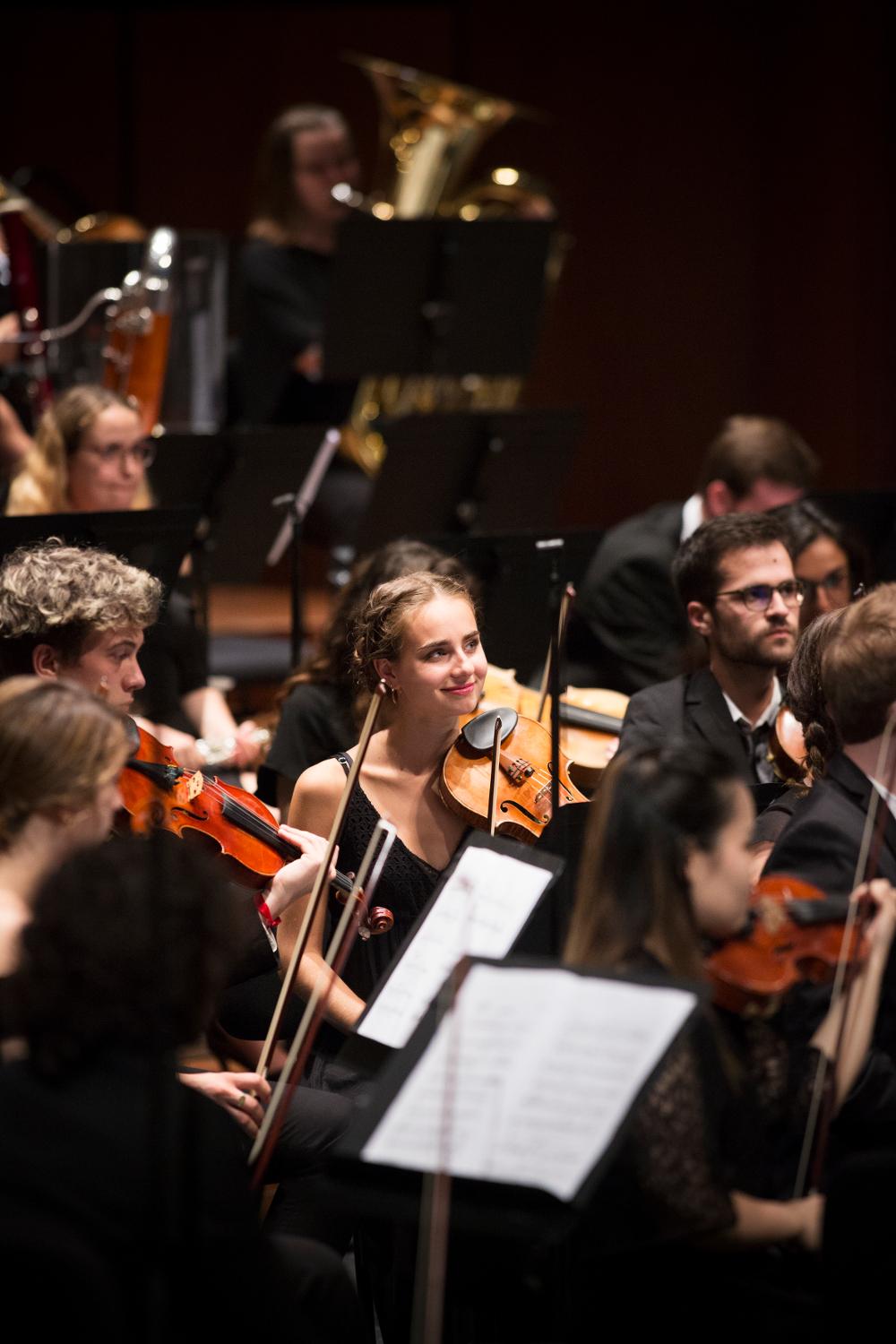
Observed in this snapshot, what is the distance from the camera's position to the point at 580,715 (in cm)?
347

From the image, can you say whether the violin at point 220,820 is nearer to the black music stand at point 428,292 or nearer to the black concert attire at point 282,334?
the black music stand at point 428,292

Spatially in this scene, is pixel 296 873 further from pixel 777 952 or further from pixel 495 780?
pixel 777 952

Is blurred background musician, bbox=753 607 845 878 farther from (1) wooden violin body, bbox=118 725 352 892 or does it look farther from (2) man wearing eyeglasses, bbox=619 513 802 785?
(1) wooden violin body, bbox=118 725 352 892

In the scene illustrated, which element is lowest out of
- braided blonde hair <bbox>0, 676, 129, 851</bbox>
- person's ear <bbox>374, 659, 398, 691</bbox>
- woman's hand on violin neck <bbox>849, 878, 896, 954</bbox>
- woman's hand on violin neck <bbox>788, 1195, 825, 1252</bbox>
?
woman's hand on violin neck <bbox>788, 1195, 825, 1252</bbox>

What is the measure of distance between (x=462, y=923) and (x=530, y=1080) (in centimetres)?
45

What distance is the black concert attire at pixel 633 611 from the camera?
4.36 metres

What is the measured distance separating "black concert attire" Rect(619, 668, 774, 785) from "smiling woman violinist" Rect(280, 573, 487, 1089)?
0.45 m

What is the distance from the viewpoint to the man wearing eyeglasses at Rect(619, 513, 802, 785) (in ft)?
10.5

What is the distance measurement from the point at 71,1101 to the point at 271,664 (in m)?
3.26

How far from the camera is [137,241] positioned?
504cm

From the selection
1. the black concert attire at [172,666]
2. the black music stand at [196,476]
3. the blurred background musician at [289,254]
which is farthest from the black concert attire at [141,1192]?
the blurred background musician at [289,254]

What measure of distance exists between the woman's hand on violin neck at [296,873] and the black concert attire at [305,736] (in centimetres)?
75

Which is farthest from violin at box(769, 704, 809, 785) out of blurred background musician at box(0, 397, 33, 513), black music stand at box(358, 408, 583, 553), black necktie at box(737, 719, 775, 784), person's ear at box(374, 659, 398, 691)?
blurred background musician at box(0, 397, 33, 513)

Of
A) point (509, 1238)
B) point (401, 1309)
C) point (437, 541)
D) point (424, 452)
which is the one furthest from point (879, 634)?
point (424, 452)
